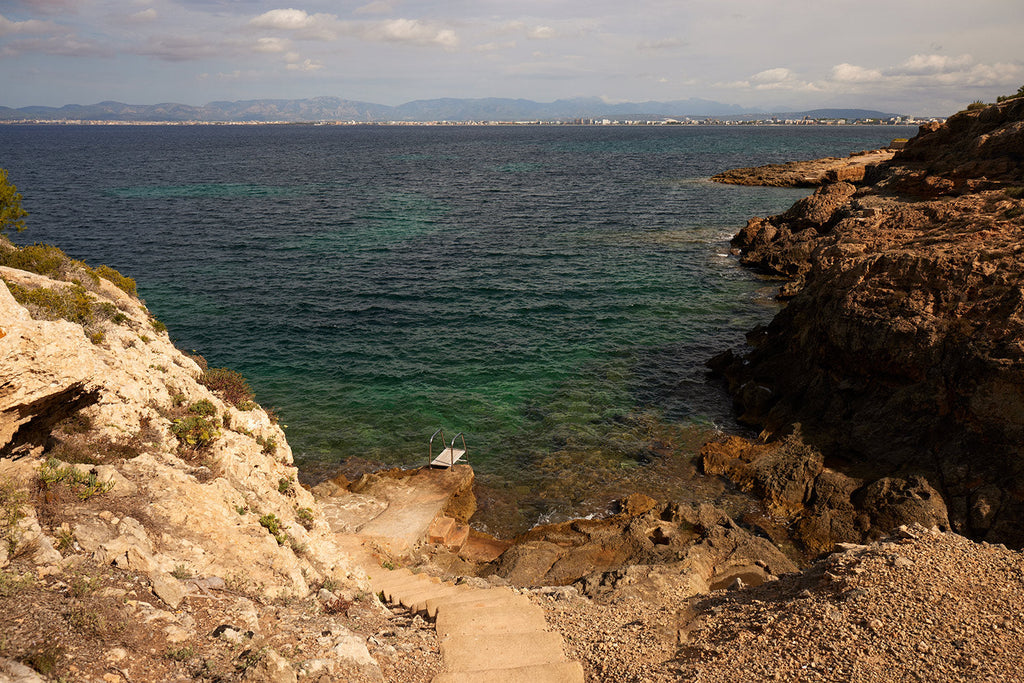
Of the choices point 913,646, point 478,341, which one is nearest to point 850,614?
point 913,646

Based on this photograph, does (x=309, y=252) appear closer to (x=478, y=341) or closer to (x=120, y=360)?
(x=478, y=341)

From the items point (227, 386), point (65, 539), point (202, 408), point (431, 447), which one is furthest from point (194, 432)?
point (431, 447)

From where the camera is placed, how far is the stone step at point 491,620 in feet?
40.6

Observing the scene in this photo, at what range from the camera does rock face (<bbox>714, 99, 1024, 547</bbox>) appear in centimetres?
1877

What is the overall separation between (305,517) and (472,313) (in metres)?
28.4

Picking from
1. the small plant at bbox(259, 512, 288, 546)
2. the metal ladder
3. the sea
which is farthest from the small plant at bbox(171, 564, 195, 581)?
the metal ladder

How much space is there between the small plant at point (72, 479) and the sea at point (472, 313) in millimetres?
13728

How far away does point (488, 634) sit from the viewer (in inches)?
488

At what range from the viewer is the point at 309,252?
56.8 meters

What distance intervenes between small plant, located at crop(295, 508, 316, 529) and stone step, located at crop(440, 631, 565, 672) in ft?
14.7

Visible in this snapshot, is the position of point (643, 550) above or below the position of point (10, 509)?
below

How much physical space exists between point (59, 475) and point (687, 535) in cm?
1702

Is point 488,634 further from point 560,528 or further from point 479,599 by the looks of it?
point 560,528

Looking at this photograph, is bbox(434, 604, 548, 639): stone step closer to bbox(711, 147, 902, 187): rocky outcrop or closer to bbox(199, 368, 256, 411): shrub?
bbox(199, 368, 256, 411): shrub
